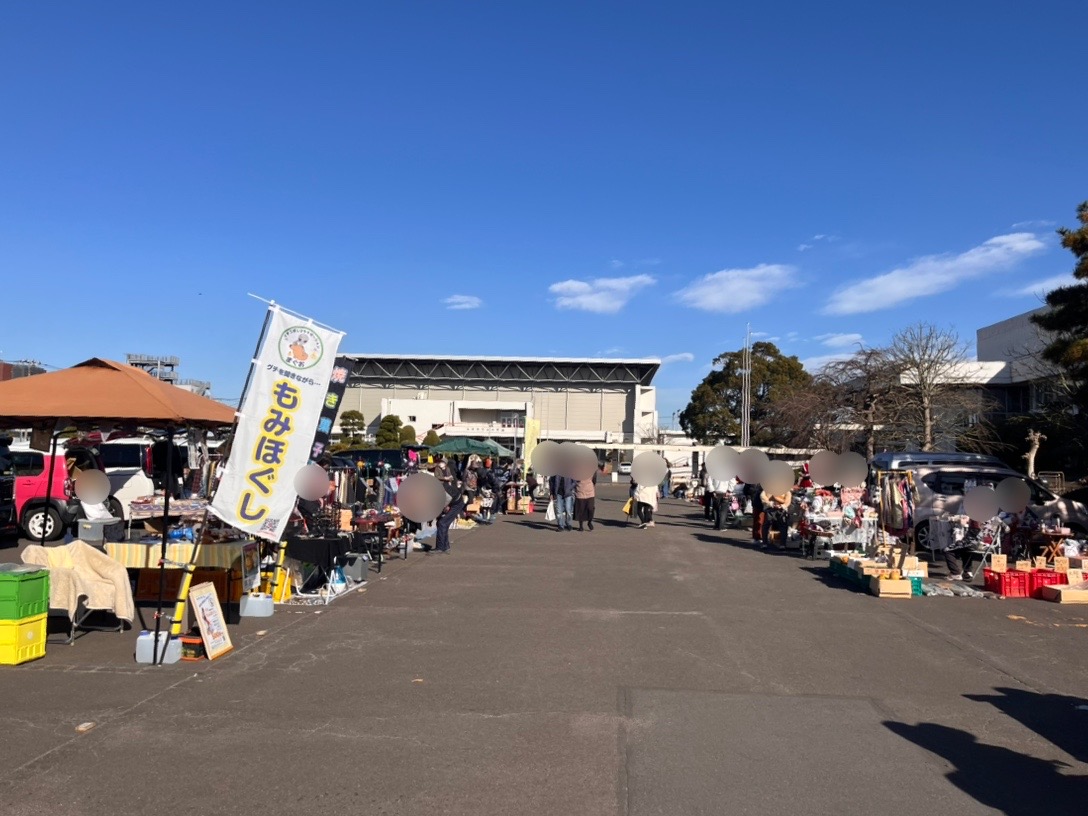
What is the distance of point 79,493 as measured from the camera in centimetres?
1727

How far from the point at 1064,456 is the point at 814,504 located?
24313 mm

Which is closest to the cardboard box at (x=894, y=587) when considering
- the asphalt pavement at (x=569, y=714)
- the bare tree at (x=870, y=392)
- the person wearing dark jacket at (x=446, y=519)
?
the asphalt pavement at (x=569, y=714)

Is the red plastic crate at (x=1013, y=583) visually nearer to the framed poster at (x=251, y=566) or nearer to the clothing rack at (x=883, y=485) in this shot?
the clothing rack at (x=883, y=485)

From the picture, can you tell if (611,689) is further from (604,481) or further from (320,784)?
(604,481)

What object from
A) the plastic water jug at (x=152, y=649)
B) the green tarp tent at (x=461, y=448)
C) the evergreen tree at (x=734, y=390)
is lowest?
the plastic water jug at (x=152, y=649)

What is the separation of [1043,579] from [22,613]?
501 inches

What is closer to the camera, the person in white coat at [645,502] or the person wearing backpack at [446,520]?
the person wearing backpack at [446,520]

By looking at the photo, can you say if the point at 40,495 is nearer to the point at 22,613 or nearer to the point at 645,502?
the point at 22,613

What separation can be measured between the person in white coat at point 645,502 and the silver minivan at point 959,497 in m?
7.65

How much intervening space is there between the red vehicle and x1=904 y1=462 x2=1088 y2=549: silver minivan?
16.6m

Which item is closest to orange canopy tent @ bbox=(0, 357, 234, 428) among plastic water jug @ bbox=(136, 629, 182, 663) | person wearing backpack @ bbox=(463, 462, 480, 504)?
plastic water jug @ bbox=(136, 629, 182, 663)

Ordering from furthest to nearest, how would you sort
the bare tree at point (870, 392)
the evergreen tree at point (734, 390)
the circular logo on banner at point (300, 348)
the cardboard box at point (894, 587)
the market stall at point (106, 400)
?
the evergreen tree at point (734, 390)
the bare tree at point (870, 392)
the cardboard box at point (894, 587)
the circular logo on banner at point (300, 348)
the market stall at point (106, 400)

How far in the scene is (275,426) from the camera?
905cm

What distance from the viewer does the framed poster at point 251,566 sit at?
Result: 32.7ft
